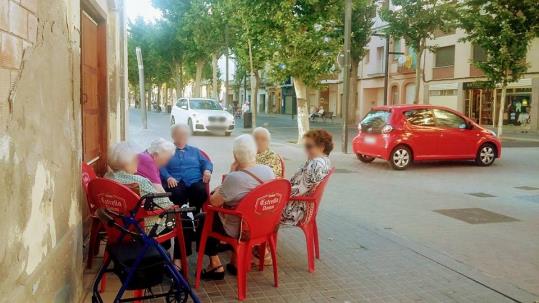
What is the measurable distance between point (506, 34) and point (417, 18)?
4728mm

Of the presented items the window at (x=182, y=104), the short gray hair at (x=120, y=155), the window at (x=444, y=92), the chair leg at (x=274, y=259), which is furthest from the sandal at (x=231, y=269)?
the window at (x=444, y=92)

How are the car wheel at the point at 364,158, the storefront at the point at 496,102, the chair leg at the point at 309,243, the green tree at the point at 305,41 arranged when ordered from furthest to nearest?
the storefront at the point at 496,102, the green tree at the point at 305,41, the car wheel at the point at 364,158, the chair leg at the point at 309,243

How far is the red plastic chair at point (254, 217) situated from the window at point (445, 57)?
109 feet

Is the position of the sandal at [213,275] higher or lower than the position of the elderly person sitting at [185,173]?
lower

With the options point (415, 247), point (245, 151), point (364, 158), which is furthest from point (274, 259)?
point (364, 158)

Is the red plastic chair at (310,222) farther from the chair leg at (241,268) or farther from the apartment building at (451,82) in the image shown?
the apartment building at (451,82)

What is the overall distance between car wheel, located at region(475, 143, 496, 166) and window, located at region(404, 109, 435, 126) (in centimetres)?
161

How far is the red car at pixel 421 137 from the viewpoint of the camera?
12508mm

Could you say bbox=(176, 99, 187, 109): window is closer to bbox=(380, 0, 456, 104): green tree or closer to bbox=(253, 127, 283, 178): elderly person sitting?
bbox=(380, 0, 456, 104): green tree

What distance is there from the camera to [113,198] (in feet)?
→ 12.7

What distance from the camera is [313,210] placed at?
4.92 meters

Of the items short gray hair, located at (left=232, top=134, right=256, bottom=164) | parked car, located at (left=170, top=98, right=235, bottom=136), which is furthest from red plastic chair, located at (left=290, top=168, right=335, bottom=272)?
parked car, located at (left=170, top=98, right=235, bottom=136)

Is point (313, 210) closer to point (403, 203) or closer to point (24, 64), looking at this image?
point (24, 64)

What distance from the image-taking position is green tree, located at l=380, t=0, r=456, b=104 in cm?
2398
